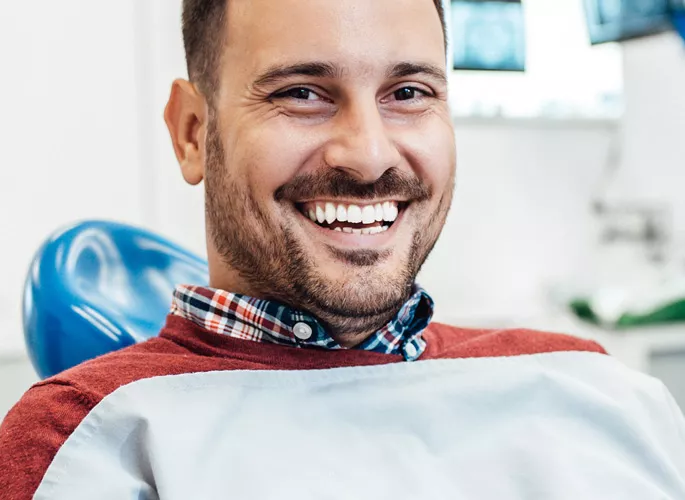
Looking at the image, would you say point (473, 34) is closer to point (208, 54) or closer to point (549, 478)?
point (208, 54)

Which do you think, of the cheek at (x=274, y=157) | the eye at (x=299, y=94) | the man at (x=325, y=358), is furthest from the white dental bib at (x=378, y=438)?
the eye at (x=299, y=94)

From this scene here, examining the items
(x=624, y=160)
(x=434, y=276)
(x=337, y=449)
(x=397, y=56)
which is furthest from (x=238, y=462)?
(x=624, y=160)

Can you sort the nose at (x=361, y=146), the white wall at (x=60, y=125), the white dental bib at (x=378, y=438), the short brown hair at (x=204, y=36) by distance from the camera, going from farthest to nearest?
the white wall at (x=60, y=125), the short brown hair at (x=204, y=36), the nose at (x=361, y=146), the white dental bib at (x=378, y=438)

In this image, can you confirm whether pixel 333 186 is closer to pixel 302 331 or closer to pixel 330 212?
pixel 330 212

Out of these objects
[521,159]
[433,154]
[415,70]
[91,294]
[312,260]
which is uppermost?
[415,70]

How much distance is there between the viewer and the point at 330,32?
0.95 metres

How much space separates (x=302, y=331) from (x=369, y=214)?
16 cm

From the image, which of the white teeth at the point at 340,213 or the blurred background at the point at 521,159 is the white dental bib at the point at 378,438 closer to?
the white teeth at the point at 340,213

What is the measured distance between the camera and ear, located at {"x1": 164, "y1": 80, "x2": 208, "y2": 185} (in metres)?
1.10

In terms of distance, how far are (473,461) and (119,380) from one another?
39 centimetres

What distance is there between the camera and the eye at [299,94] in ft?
3.20

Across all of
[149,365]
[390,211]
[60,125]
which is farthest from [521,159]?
[149,365]

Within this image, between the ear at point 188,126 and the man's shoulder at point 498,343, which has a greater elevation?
the ear at point 188,126

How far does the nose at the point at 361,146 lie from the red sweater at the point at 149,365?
0.72 feet
